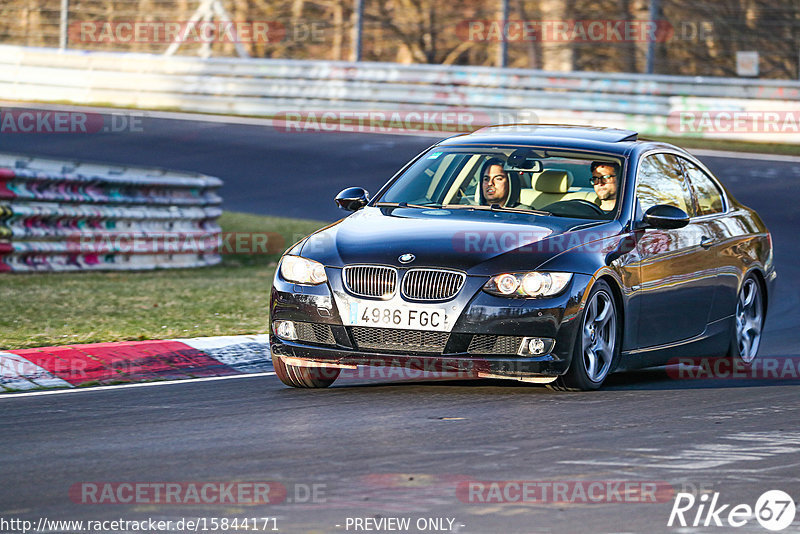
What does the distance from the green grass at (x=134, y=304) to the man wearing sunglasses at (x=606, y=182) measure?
2.84 m

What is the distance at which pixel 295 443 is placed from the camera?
681 cm

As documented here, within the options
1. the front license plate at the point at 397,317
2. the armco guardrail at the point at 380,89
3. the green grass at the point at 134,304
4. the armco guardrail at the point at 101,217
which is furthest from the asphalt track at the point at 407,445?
the armco guardrail at the point at 380,89

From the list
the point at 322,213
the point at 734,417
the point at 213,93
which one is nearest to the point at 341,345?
the point at 734,417

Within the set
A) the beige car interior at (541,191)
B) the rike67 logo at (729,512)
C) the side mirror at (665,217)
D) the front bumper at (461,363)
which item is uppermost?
the beige car interior at (541,191)

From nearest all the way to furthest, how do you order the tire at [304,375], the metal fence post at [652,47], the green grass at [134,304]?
the tire at [304,375], the green grass at [134,304], the metal fence post at [652,47]

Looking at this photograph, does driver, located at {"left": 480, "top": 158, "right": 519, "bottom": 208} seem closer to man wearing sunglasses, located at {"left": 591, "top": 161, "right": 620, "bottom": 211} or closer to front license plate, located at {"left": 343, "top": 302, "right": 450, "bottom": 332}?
man wearing sunglasses, located at {"left": 591, "top": 161, "right": 620, "bottom": 211}

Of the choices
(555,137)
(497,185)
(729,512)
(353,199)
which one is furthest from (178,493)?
(555,137)

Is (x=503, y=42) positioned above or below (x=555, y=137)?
above

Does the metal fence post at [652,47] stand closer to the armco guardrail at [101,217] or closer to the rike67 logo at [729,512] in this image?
the armco guardrail at [101,217]

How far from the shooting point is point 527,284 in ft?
26.5

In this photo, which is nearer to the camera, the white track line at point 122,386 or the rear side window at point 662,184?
the white track line at point 122,386

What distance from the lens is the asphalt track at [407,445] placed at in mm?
5500

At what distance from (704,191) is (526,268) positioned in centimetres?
266

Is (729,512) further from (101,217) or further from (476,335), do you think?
(101,217)
